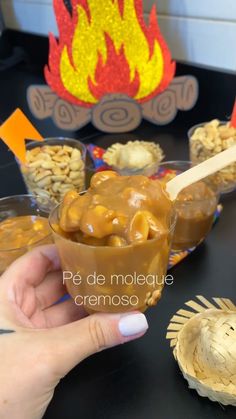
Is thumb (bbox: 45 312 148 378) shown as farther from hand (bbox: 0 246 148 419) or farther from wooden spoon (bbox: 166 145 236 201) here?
wooden spoon (bbox: 166 145 236 201)

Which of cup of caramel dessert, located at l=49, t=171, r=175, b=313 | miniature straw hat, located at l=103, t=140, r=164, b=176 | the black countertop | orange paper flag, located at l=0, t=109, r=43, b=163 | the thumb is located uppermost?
cup of caramel dessert, located at l=49, t=171, r=175, b=313

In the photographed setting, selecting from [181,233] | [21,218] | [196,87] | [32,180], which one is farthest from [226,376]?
[196,87]

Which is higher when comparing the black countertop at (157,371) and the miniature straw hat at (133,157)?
the miniature straw hat at (133,157)

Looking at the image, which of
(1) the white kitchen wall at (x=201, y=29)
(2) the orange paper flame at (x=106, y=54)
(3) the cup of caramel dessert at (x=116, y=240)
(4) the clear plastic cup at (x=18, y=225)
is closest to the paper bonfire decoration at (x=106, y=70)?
(2) the orange paper flame at (x=106, y=54)

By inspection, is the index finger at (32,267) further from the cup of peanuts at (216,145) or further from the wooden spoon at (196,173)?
the cup of peanuts at (216,145)

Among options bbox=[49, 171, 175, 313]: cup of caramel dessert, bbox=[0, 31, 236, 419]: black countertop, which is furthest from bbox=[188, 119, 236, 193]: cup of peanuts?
bbox=[49, 171, 175, 313]: cup of caramel dessert

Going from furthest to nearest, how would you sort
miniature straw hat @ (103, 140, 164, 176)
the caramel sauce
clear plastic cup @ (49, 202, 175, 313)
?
miniature straw hat @ (103, 140, 164, 176)
the caramel sauce
clear plastic cup @ (49, 202, 175, 313)

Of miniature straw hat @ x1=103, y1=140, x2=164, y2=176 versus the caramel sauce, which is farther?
miniature straw hat @ x1=103, y1=140, x2=164, y2=176

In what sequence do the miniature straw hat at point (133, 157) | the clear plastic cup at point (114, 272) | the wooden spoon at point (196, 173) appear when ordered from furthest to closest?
the miniature straw hat at point (133, 157) < the wooden spoon at point (196, 173) < the clear plastic cup at point (114, 272)
